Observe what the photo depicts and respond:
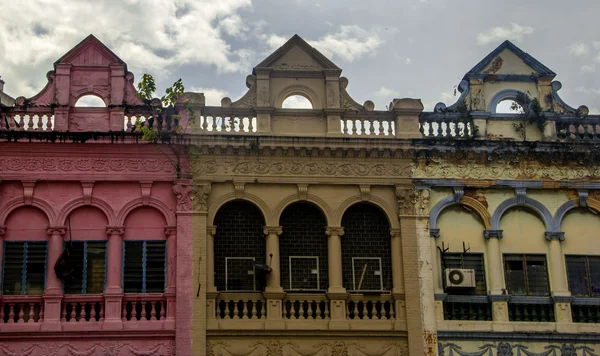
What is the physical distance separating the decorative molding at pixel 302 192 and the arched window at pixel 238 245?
3.41 ft

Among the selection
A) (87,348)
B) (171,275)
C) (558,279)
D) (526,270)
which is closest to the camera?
(87,348)

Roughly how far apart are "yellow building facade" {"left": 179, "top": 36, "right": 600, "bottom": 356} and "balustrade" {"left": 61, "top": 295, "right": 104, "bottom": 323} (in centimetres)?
216

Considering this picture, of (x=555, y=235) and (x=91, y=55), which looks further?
(x=91, y=55)

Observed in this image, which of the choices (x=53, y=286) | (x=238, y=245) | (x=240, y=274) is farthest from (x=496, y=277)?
(x=53, y=286)

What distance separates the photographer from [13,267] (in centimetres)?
2105

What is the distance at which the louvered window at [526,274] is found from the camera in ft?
72.9

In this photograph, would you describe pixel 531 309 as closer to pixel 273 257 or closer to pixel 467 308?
pixel 467 308

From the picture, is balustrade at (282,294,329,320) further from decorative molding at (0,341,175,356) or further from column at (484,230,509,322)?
column at (484,230,509,322)

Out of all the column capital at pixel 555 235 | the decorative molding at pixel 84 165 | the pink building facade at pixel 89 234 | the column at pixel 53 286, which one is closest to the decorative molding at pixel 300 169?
the pink building facade at pixel 89 234

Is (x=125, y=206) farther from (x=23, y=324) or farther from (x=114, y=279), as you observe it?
(x=23, y=324)

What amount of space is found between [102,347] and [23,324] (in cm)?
181

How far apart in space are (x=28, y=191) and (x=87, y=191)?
1326 millimetres

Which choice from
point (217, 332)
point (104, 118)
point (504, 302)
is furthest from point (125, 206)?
point (504, 302)

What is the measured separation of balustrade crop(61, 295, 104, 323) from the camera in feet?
68.0
